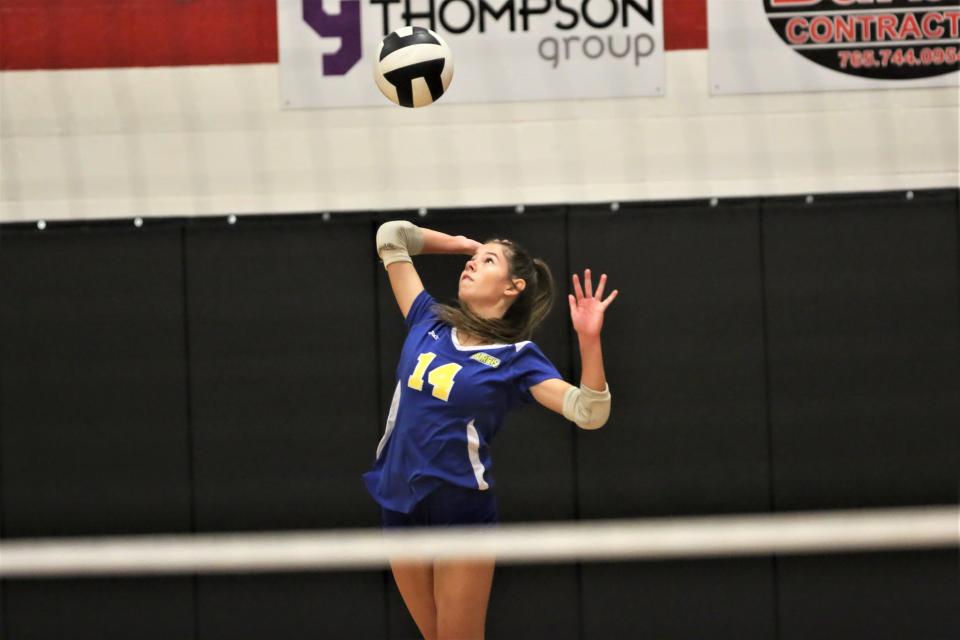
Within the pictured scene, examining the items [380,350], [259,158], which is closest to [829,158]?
[380,350]

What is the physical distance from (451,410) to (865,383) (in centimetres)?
273

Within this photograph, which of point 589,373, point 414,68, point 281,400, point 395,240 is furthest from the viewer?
point 281,400

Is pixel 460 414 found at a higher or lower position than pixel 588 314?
lower

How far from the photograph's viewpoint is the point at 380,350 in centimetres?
621

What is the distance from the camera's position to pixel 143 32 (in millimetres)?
6254

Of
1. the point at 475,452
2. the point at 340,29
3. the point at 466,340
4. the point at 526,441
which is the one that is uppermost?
the point at 340,29

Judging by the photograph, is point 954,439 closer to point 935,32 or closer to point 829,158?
point 829,158

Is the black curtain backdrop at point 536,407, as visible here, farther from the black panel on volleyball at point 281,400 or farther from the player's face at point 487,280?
the player's face at point 487,280

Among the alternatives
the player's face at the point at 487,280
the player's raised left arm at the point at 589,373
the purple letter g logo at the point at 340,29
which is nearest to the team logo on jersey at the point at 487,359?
the player's face at the point at 487,280

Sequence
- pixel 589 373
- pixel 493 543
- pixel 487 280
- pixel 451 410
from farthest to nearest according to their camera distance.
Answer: pixel 487 280, pixel 451 410, pixel 589 373, pixel 493 543

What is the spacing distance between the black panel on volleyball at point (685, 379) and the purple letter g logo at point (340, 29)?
136cm

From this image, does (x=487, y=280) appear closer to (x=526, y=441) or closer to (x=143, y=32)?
(x=526, y=441)

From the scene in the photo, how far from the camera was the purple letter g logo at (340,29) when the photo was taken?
618cm

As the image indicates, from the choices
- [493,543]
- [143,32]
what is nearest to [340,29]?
[143,32]
